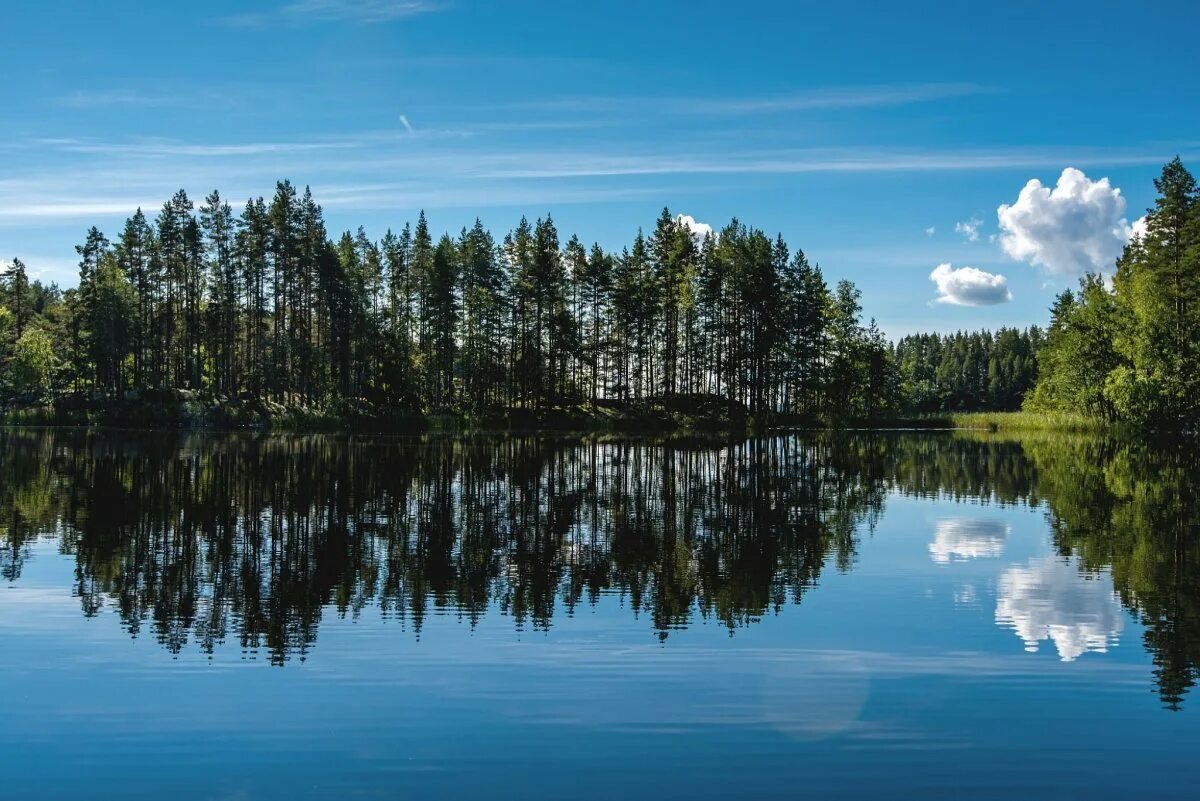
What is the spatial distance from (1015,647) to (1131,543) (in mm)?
12068

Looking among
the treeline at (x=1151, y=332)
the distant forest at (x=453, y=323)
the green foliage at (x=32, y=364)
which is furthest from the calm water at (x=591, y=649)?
the green foliage at (x=32, y=364)

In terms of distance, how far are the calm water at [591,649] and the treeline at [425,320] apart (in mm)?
67302

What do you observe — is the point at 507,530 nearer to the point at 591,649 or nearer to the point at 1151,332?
the point at 591,649

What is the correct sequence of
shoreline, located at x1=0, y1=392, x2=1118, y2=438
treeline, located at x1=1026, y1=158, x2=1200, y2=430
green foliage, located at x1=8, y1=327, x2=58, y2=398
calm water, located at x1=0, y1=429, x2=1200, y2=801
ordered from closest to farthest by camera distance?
calm water, located at x1=0, y1=429, x2=1200, y2=801 < treeline, located at x1=1026, y1=158, x2=1200, y2=430 < shoreline, located at x1=0, y1=392, x2=1118, y2=438 < green foliage, located at x1=8, y1=327, x2=58, y2=398

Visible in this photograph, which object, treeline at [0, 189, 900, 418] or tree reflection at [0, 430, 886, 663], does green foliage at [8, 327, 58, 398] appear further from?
tree reflection at [0, 430, 886, 663]

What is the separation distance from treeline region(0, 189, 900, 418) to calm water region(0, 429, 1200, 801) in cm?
6730

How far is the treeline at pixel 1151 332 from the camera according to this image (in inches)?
2886

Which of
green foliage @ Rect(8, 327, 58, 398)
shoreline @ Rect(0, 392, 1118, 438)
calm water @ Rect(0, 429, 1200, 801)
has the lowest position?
calm water @ Rect(0, 429, 1200, 801)

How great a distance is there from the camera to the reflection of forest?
16.9 metres

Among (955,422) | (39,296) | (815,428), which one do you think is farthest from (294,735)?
(39,296)

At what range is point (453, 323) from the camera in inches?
3984

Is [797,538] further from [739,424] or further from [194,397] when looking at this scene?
[194,397]

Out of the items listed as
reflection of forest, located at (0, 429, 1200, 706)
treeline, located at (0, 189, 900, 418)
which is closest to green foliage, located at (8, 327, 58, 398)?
treeline, located at (0, 189, 900, 418)

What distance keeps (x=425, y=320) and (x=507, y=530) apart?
79498 millimetres
